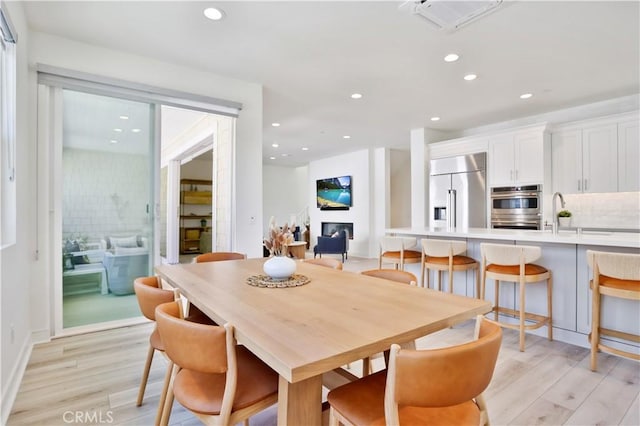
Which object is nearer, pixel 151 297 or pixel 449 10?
pixel 151 297

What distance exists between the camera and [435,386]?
0.87 m

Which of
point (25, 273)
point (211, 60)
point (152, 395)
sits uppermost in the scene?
point (211, 60)

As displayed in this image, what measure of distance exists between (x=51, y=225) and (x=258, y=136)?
2.18m

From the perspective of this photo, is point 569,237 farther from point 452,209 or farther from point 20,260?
point 20,260

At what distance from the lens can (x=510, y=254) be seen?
9.08 ft

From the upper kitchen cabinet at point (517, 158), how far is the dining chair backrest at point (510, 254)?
2626 mm

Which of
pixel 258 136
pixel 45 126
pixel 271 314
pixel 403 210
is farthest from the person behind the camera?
pixel 403 210

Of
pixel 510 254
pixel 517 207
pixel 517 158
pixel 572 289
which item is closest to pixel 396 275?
pixel 510 254

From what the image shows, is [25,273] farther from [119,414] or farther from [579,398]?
[579,398]

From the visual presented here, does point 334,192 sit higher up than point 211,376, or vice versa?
point 334,192

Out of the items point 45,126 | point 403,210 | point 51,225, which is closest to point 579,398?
point 51,225

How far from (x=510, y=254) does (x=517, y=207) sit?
2672 mm

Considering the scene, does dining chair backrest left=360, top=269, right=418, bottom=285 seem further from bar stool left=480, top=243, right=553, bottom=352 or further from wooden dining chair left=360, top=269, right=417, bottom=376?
bar stool left=480, top=243, right=553, bottom=352

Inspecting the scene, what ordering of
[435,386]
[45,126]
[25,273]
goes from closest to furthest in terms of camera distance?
[435,386], [25,273], [45,126]
